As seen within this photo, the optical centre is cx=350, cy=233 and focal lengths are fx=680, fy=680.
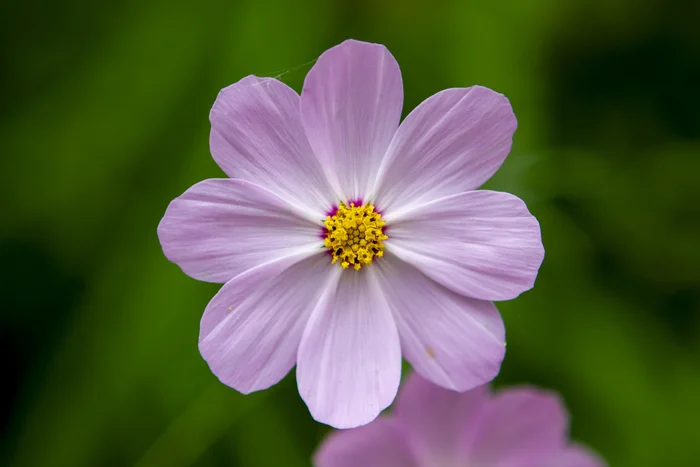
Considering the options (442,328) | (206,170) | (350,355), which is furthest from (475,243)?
(206,170)

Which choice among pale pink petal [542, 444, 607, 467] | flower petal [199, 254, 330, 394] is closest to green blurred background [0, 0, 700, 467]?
pale pink petal [542, 444, 607, 467]

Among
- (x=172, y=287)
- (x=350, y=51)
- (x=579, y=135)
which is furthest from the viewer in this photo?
(x=579, y=135)

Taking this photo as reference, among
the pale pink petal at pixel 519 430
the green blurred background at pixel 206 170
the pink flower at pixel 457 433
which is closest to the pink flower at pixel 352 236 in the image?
the pink flower at pixel 457 433

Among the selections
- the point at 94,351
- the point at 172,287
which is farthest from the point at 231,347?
the point at 94,351

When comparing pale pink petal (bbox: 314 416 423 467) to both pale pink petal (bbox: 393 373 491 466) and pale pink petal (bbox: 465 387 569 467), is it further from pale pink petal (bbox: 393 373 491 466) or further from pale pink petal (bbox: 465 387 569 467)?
pale pink petal (bbox: 465 387 569 467)

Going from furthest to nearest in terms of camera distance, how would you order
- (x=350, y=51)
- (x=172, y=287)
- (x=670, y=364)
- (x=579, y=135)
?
(x=579, y=135)
(x=670, y=364)
(x=172, y=287)
(x=350, y=51)

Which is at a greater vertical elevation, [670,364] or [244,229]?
[244,229]

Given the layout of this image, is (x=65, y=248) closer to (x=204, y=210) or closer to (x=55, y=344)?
Answer: (x=55, y=344)

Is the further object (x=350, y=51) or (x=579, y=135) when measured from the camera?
(x=579, y=135)
